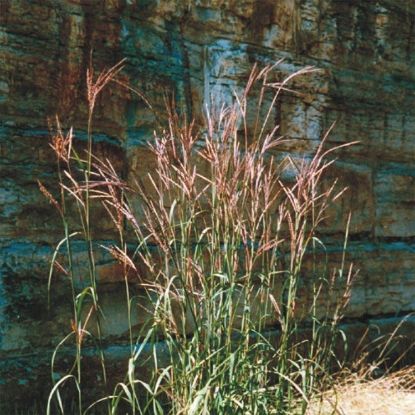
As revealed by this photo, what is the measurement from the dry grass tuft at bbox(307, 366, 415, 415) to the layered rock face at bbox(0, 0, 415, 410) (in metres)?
0.41

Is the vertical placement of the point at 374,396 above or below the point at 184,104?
below

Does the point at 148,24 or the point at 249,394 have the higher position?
the point at 148,24

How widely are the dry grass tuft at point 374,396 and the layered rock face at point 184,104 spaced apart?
41 cm

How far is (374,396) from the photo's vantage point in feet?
10.7

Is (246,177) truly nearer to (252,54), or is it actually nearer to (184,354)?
(184,354)

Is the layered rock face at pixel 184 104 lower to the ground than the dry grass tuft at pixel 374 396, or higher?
higher

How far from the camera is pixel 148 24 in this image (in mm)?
3123

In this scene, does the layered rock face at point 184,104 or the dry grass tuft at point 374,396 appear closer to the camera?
the layered rock face at point 184,104

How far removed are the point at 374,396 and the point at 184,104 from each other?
1.49 meters

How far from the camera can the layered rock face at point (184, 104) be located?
282cm

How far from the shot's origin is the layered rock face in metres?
2.82

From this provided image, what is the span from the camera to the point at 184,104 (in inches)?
127

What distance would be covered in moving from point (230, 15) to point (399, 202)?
4.61 ft

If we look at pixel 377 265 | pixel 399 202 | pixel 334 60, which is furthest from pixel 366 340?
pixel 334 60
